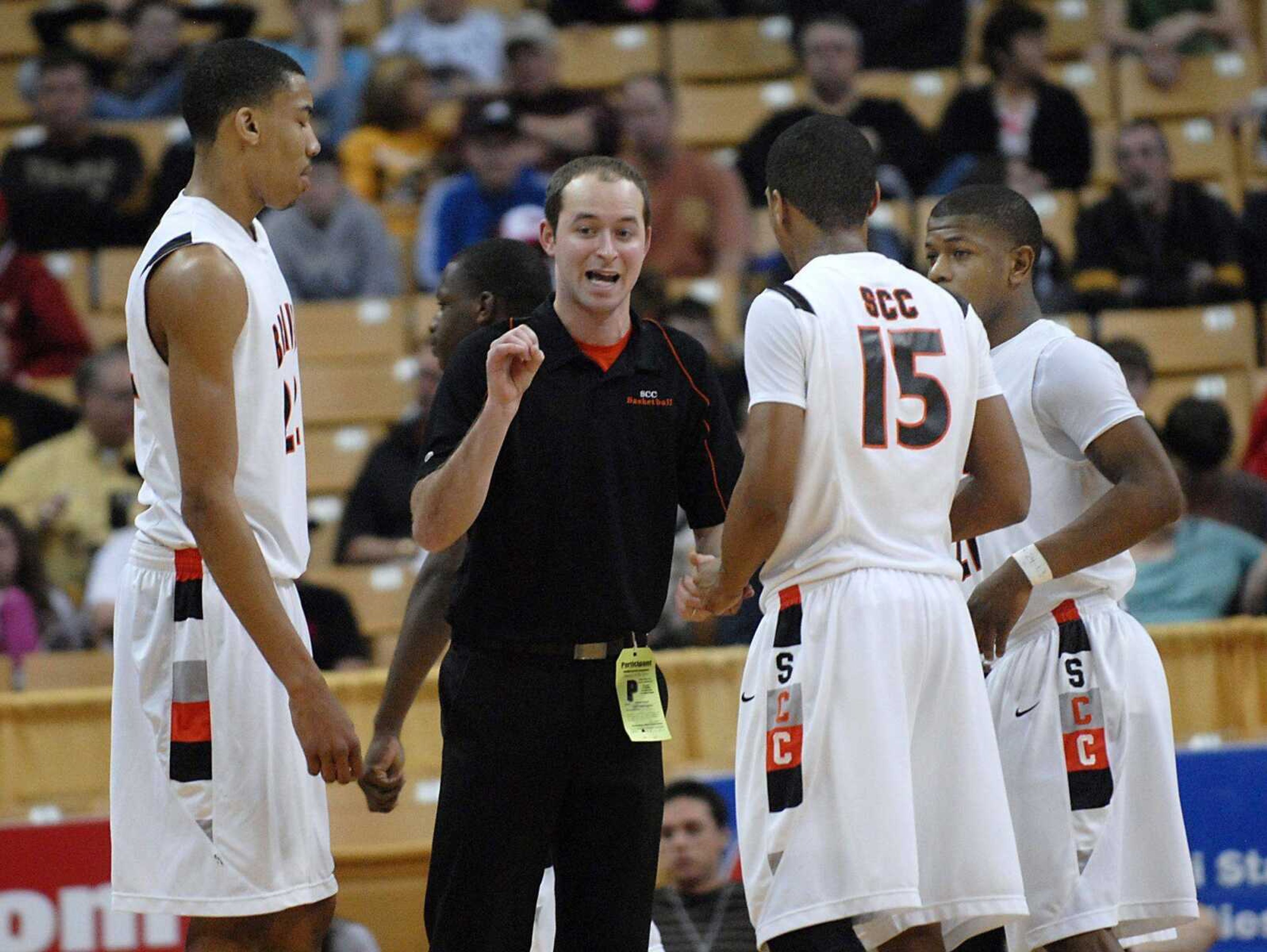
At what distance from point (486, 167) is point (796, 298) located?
6.95 metres

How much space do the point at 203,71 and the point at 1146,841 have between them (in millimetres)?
2960

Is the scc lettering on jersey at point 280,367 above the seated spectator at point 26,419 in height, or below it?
below

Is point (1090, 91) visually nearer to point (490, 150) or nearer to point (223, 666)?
point (490, 150)

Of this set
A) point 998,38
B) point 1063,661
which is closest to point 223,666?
point 1063,661

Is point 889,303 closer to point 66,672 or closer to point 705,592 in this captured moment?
point 705,592

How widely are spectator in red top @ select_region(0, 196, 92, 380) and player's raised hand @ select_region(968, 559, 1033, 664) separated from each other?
723cm

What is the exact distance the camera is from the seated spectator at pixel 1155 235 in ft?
36.0

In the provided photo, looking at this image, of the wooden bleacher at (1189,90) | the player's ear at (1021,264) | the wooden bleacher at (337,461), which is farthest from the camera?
the wooden bleacher at (1189,90)

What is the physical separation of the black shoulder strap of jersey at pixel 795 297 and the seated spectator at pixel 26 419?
648 centimetres

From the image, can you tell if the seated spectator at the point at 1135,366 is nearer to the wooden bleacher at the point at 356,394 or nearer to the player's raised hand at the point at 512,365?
the wooden bleacher at the point at 356,394

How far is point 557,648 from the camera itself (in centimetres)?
416

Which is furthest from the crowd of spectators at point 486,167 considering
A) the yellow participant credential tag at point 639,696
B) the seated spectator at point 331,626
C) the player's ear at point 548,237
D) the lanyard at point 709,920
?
the yellow participant credential tag at point 639,696

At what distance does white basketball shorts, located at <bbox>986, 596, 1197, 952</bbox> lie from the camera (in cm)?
459

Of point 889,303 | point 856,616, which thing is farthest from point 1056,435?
point 856,616
